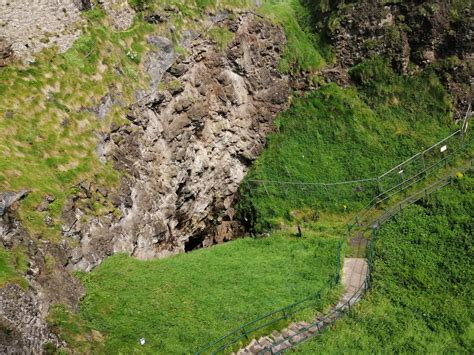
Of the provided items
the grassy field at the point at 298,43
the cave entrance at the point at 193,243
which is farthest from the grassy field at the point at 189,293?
the grassy field at the point at 298,43

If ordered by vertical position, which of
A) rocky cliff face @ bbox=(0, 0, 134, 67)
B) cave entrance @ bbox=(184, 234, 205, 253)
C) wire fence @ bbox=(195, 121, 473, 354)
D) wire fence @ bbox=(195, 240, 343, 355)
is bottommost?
cave entrance @ bbox=(184, 234, 205, 253)

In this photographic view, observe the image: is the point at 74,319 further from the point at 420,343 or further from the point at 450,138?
the point at 450,138

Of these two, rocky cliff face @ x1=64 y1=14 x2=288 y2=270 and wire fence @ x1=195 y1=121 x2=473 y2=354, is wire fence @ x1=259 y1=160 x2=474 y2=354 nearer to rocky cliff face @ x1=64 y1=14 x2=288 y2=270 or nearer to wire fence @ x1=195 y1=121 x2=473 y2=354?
wire fence @ x1=195 y1=121 x2=473 y2=354

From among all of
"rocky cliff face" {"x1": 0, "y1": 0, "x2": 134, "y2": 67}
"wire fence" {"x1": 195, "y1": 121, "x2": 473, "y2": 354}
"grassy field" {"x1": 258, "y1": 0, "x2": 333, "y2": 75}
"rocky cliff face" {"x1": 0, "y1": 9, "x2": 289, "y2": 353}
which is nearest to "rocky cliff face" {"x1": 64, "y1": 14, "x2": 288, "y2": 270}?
"rocky cliff face" {"x1": 0, "y1": 9, "x2": 289, "y2": 353}

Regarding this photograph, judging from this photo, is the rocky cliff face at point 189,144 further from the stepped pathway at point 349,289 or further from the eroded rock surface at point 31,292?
the stepped pathway at point 349,289

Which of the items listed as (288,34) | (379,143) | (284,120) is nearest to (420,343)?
(379,143)

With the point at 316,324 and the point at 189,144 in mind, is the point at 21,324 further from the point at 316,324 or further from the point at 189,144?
the point at 189,144
